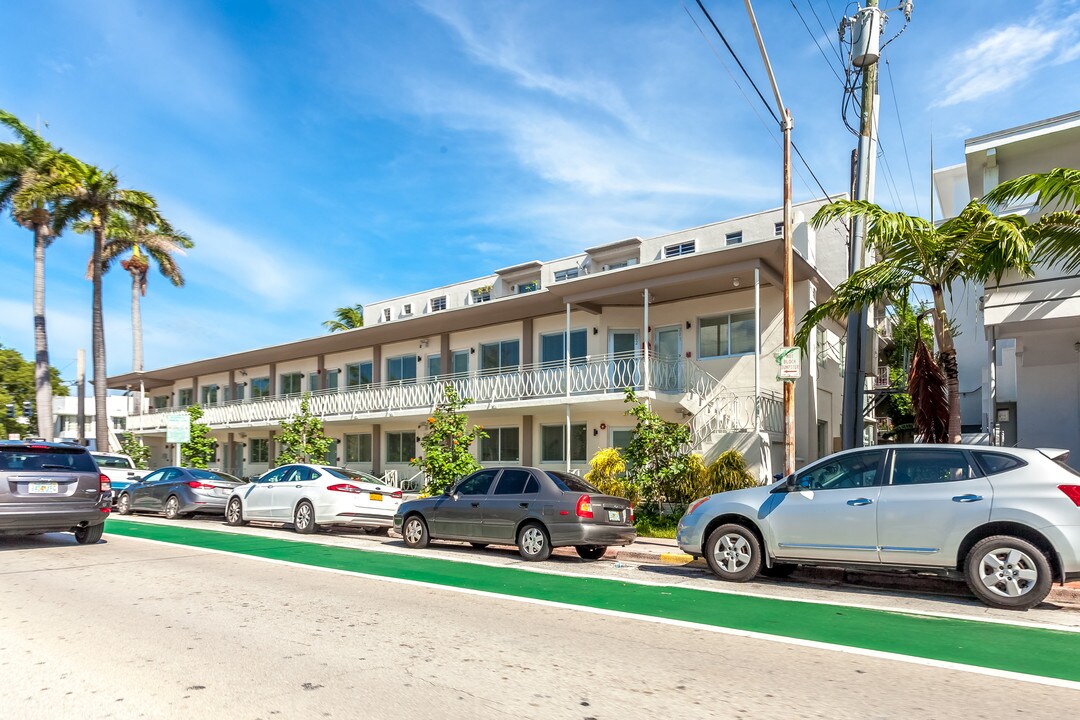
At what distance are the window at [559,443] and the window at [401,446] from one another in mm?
5961

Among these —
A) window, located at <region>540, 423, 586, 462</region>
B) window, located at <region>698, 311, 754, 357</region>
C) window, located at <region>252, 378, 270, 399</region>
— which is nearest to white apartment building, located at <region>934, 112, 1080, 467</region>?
window, located at <region>698, 311, 754, 357</region>

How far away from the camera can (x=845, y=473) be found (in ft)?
28.9

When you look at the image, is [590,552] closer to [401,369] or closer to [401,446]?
[401,446]

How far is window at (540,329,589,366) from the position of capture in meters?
21.0

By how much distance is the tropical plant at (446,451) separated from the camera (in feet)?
56.4

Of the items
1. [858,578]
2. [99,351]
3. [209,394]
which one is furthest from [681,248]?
[209,394]

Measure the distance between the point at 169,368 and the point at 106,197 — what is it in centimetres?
862

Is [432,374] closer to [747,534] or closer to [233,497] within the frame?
[233,497]

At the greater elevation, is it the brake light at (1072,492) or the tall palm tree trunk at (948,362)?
the tall palm tree trunk at (948,362)

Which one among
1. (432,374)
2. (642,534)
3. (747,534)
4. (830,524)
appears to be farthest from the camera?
(432,374)

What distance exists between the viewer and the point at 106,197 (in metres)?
29.7

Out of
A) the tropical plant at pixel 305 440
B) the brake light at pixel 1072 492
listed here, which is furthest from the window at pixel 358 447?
the brake light at pixel 1072 492

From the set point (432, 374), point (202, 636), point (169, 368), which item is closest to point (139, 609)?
point (202, 636)

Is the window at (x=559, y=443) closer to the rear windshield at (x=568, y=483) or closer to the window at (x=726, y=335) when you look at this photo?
the window at (x=726, y=335)
